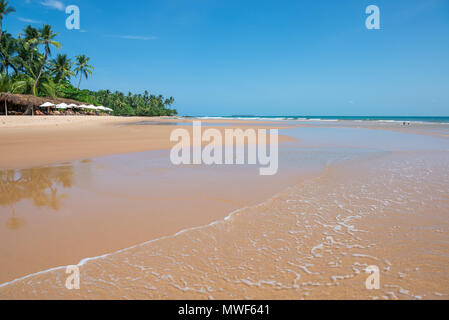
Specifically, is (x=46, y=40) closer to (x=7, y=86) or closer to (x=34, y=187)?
(x=7, y=86)

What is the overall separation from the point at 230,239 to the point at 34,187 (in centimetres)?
405

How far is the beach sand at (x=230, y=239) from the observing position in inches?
76.9

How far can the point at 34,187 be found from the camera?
449 cm

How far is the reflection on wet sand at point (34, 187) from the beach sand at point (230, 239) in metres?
0.05

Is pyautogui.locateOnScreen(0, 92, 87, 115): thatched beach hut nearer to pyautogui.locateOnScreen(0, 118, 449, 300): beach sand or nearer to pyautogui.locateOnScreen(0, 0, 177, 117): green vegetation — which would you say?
pyautogui.locateOnScreen(0, 0, 177, 117): green vegetation

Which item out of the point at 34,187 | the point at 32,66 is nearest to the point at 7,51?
the point at 32,66

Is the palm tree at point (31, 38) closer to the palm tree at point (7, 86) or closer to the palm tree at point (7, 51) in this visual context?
the palm tree at point (7, 51)

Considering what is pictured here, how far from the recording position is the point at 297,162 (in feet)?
23.6

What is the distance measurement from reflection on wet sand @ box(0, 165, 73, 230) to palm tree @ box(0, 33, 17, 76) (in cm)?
4569

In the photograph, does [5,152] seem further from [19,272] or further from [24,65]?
[24,65]

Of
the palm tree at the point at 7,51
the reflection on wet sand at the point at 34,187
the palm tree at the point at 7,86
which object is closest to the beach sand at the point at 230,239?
the reflection on wet sand at the point at 34,187

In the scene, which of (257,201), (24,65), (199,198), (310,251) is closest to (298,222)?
(310,251)

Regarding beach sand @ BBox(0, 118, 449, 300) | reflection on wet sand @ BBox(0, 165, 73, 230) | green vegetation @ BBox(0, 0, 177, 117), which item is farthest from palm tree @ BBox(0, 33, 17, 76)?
beach sand @ BBox(0, 118, 449, 300)
